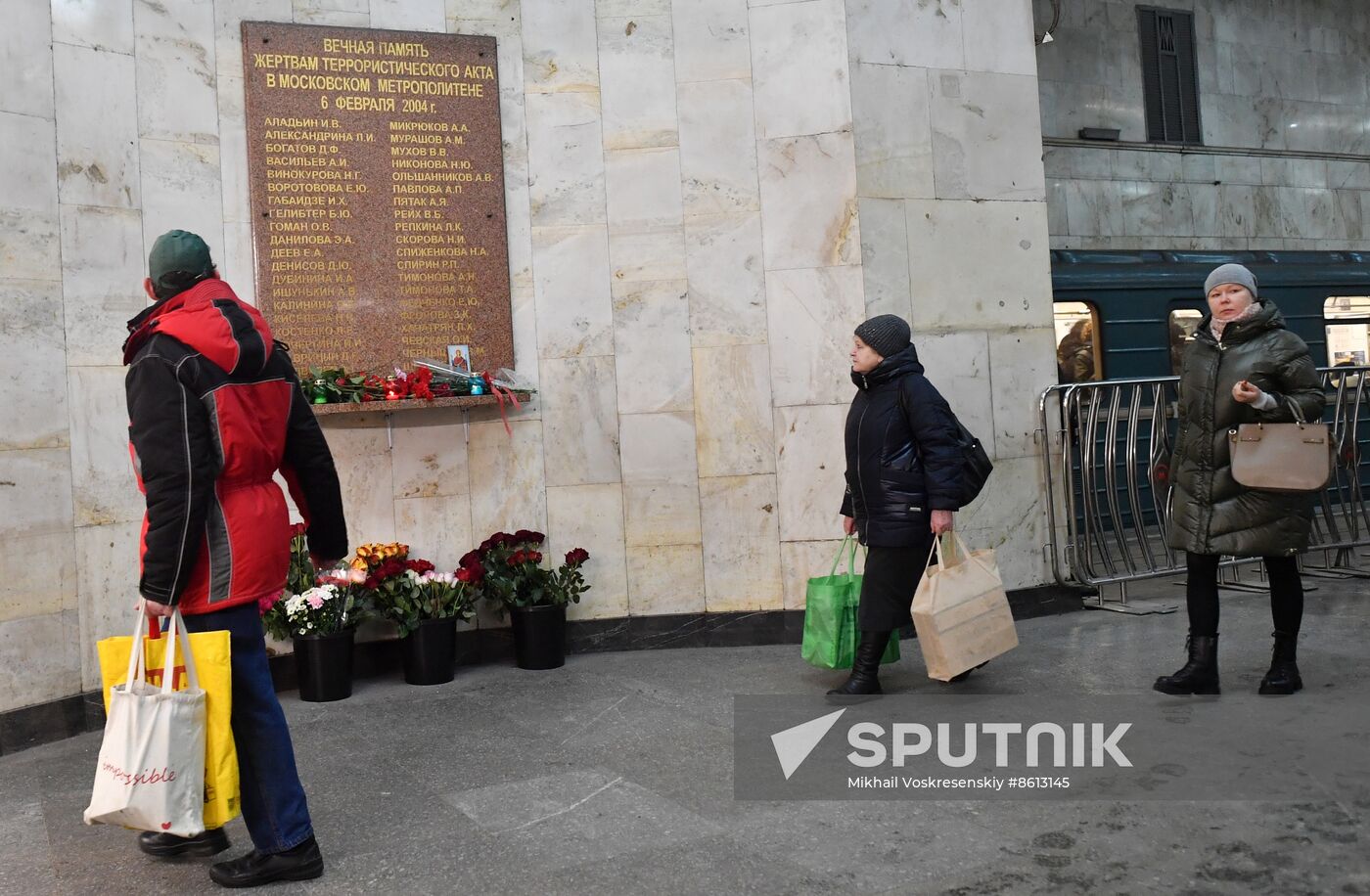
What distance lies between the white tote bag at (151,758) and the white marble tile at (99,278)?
2.92 metres

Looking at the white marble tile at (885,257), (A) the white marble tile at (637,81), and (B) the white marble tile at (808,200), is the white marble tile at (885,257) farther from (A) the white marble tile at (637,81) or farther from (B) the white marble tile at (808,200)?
(A) the white marble tile at (637,81)

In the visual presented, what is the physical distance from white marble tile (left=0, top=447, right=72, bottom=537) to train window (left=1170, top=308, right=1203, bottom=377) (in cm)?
822

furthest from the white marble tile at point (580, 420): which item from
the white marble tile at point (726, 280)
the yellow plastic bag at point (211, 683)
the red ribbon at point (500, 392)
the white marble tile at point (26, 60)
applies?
the yellow plastic bag at point (211, 683)

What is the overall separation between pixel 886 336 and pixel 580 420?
205cm

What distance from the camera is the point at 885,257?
22.0 feet

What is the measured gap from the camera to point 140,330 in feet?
11.0

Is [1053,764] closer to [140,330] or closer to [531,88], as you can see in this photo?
[140,330]

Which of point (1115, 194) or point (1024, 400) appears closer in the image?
point (1024, 400)

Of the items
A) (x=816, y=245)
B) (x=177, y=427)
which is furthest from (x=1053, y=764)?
(x=816, y=245)

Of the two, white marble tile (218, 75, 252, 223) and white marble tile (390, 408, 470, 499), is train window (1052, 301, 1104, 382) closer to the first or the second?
white marble tile (390, 408, 470, 499)

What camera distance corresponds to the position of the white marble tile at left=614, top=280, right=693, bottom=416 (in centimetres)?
664

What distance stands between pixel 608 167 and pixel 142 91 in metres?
2.35

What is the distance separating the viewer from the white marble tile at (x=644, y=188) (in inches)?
262

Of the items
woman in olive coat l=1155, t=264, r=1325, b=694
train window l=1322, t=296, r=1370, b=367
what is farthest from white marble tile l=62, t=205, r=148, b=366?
Result: train window l=1322, t=296, r=1370, b=367
